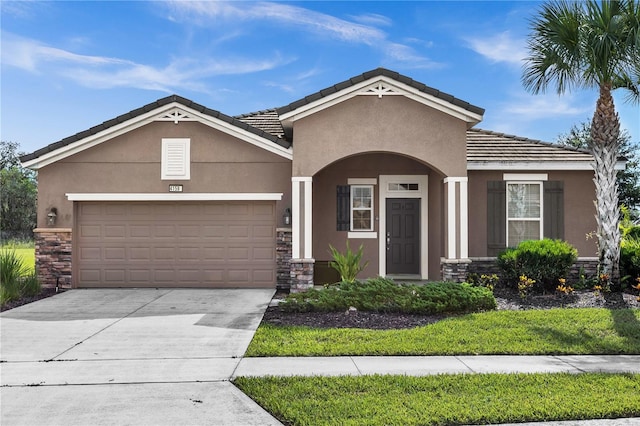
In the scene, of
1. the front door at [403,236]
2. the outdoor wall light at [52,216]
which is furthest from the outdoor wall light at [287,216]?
the outdoor wall light at [52,216]

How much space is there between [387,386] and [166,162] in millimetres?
9218

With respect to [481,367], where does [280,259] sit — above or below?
above

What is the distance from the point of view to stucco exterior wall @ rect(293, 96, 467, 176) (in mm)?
11922

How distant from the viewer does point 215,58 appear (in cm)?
1642

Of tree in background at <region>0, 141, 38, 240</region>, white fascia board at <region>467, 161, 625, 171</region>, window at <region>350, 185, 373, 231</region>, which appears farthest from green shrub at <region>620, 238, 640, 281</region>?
tree in background at <region>0, 141, 38, 240</region>

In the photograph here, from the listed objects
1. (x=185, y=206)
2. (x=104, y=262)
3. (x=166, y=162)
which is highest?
(x=166, y=162)

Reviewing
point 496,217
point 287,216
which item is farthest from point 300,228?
point 496,217

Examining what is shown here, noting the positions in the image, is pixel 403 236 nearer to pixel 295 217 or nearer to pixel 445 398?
pixel 295 217

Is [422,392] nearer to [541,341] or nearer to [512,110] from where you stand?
[541,341]

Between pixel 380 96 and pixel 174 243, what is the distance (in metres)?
6.41

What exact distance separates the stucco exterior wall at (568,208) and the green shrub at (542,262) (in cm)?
160

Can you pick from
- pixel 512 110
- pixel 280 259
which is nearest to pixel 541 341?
pixel 280 259

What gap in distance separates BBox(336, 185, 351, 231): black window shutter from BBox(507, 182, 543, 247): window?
4.36 m

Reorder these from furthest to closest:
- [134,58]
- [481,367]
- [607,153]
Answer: [134,58] → [607,153] → [481,367]
